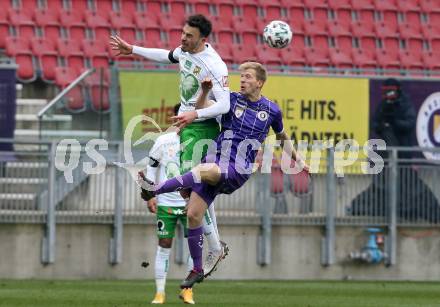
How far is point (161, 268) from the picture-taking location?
14023 mm

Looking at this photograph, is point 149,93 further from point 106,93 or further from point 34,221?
point 34,221

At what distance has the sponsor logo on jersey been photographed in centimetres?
2138

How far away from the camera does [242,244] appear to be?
65.1 feet

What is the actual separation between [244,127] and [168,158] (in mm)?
2430

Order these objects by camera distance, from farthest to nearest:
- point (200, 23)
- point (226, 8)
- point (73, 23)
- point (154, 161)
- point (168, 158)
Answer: point (226, 8) < point (73, 23) < point (168, 158) < point (154, 161) < point (200, 23)

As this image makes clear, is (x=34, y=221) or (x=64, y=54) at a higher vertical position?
(x=64, y=54)

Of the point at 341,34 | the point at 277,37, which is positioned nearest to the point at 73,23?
the point at 341,34

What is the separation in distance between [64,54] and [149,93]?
2726mm

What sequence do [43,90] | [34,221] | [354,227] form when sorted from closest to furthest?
[34,221] < [354,227] < [43,90]

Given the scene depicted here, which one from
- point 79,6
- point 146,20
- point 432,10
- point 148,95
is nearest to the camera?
point 148,95

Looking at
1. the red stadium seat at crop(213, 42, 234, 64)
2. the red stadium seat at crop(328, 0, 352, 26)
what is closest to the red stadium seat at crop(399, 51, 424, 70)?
the red stadium seat at crop(328, 0, 352, 26)

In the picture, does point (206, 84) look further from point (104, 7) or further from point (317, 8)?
point (317, 8)

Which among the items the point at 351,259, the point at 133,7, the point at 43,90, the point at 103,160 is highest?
the point at 133,7

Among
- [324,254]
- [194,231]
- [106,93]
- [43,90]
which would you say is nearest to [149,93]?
[106,93]
